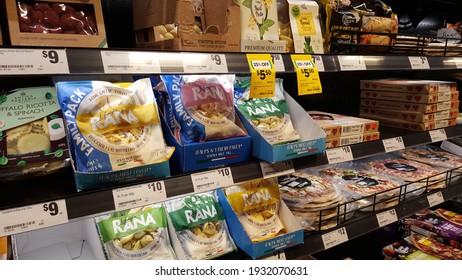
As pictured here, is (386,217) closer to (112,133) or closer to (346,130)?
(346,130)

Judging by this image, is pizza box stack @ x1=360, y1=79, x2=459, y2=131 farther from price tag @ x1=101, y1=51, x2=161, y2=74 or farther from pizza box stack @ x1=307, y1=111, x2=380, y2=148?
price tag @ x1=101, y1=51, x2=161, y2=74

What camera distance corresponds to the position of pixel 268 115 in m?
1.32

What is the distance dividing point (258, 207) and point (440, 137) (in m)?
1.01

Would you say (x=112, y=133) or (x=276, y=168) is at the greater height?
(x=112, y=133)

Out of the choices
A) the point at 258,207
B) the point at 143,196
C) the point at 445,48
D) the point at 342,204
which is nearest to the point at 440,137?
the point at 445,48

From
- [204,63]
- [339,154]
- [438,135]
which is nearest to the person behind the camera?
[204,63]

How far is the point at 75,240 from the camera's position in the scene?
141 centimetres

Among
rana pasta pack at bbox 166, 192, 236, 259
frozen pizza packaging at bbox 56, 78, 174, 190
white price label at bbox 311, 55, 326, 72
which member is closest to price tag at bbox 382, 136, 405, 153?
white price label at bbox 311, 55, 326, 72

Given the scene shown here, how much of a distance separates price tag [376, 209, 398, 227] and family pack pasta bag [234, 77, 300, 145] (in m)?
0.58

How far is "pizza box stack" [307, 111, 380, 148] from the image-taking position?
1.46 metres

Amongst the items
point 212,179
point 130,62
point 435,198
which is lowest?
point 435,198

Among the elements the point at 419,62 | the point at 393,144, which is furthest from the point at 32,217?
the point at 419,62

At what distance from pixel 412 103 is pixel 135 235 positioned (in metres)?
1.39
